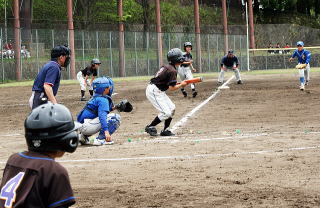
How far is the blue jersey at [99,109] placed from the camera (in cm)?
1103

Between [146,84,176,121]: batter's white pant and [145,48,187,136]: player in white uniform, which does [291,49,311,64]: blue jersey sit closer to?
[145,48,187,136]: player in white uniform

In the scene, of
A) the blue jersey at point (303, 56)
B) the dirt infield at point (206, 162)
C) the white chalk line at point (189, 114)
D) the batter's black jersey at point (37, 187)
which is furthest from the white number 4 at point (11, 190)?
the blue jersey at point (303, 56)

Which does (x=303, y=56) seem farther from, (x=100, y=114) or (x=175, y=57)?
(x=100, y=114)

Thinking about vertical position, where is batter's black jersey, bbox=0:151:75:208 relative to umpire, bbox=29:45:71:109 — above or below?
below

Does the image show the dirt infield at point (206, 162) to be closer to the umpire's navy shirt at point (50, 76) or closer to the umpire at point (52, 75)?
the umpire at point (52, 75)

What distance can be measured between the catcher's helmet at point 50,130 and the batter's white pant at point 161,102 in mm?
9173

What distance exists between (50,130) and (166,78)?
9.48 meters

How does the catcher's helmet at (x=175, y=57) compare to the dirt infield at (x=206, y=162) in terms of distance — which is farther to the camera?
the catcher's helmet at (x=175, y=57)

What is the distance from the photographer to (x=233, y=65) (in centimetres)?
3102

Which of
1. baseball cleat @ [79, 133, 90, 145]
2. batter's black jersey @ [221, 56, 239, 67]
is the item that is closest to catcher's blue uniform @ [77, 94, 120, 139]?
baseball cleat @ [79, 133, 90, 145]

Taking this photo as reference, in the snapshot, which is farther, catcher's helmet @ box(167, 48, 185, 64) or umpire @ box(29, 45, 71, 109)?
catcher's helmet @ box(167, 48, 185, 64)

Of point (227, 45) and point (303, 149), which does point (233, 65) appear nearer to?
point (303, 149)

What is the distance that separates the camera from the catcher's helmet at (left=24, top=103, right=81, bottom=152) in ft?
11.8

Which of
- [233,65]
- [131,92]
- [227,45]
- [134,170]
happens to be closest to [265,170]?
[134,170]
